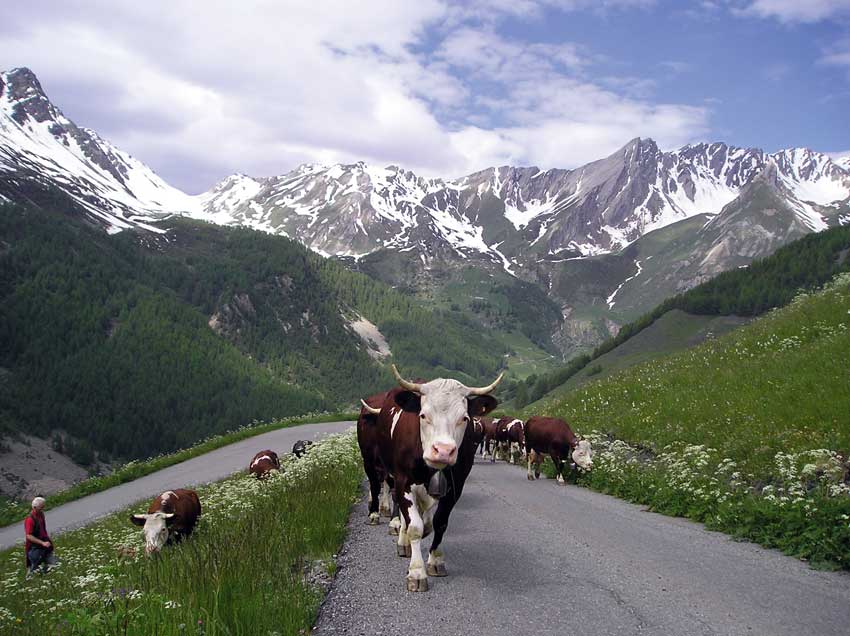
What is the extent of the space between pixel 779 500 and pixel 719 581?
4.09m

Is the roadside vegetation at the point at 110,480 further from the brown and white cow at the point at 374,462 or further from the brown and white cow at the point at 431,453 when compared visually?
the brown and white cow at the point at 431,453

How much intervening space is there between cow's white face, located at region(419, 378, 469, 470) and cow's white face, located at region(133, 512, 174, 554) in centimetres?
940

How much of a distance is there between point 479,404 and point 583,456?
14762mm

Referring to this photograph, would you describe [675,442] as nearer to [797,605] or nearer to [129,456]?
[797,605]

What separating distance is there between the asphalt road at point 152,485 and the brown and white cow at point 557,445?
60.9ft

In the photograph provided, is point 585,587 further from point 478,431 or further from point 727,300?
point 727,300

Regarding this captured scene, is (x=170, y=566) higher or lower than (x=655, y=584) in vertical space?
lower

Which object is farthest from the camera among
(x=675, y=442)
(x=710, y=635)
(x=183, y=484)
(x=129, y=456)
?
(x=129, y=456)

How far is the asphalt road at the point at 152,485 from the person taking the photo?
3146 cm

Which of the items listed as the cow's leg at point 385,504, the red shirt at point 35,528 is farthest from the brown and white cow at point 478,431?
the red shirt at point 35,528

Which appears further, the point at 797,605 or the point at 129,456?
the point at 129,456

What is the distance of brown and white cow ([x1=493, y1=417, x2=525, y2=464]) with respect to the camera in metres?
34.1

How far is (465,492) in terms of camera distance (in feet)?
63.1

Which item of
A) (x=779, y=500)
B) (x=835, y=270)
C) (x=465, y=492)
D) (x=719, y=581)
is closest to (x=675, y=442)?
(x=465, y=492)
